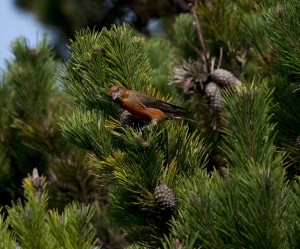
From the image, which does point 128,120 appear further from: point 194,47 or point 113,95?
point 194,47

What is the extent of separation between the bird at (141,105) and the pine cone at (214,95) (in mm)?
492

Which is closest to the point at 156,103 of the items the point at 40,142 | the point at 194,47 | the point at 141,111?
the point at 141,111

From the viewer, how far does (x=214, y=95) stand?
9.74 ft

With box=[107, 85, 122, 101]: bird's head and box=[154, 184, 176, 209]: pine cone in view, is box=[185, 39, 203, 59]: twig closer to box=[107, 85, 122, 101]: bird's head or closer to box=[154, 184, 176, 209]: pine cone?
box=[107, 85, 122, 101]: bird's head

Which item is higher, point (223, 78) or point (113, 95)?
point (223, 78)

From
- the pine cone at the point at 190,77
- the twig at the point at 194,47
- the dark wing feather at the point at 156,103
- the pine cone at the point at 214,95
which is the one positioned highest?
the twig at the point at 194,47

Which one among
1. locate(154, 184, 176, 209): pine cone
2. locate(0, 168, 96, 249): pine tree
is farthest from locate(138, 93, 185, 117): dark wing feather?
locate(0, 168, 96, 249): pine tree

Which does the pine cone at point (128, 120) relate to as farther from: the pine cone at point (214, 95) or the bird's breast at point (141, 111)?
the pine cone at point (214, 95)

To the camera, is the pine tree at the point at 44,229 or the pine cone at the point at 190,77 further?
the pine cone at the point at 190,77

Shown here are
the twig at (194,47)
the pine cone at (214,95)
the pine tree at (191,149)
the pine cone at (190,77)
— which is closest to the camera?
the pine tree at (191,149)

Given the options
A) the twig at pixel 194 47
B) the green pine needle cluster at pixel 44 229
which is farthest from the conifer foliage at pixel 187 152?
the twig at pixel 194 47

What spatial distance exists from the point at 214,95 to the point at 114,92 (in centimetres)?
74

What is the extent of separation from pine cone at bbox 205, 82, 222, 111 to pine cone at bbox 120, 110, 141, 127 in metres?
0.62

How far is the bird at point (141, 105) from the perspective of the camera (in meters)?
2.29
